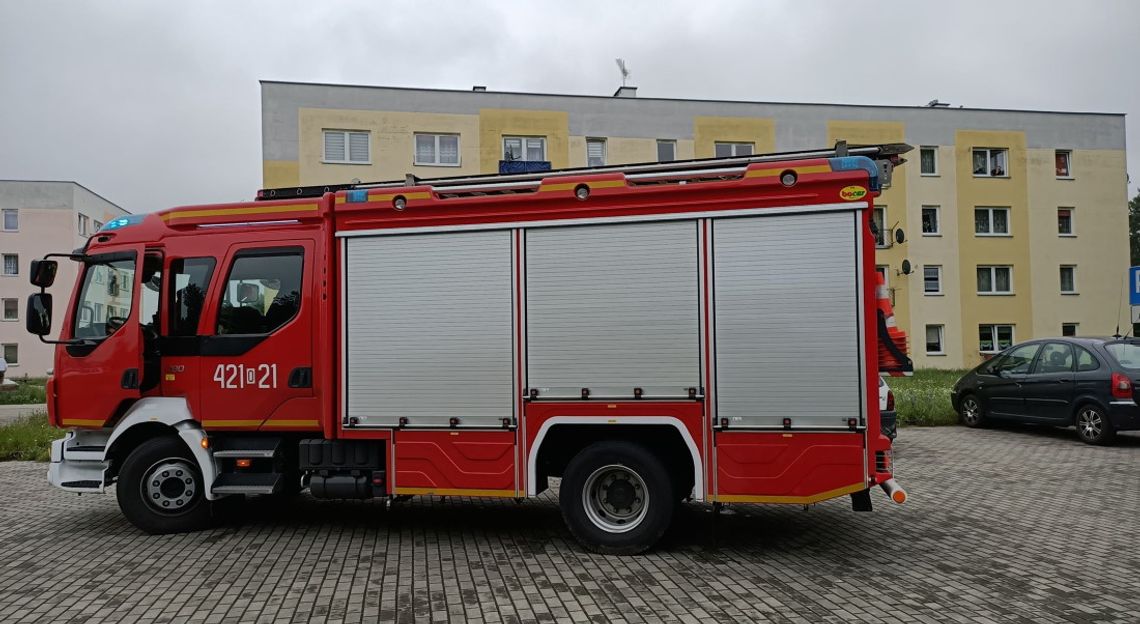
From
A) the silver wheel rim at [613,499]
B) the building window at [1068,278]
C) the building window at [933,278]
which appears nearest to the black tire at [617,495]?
the silver wheel rim at [613,499]

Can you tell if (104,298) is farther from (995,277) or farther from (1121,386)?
(995,277)

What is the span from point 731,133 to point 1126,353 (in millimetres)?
20972

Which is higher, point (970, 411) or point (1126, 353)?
point (1126, 353)

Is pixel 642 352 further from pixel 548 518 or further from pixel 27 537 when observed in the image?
pixel 27 537

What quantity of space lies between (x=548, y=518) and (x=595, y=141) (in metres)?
24.6

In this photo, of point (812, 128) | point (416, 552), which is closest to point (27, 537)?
point (416, 552)

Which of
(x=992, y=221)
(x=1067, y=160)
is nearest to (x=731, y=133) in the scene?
(x=992, y=221)

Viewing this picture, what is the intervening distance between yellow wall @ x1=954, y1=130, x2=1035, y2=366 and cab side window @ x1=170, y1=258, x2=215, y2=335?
31668 millimetres

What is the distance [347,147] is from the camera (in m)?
28.5

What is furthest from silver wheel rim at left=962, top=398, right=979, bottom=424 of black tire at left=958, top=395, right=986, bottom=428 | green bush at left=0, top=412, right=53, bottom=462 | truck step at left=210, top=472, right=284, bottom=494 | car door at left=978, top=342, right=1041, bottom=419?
green bush at left=0, top=412, right=53, bottom=462

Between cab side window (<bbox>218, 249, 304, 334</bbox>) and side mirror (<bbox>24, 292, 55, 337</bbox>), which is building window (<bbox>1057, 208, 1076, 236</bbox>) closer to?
cab side window (<bbox>218, 249, 304, 334</bbox>)

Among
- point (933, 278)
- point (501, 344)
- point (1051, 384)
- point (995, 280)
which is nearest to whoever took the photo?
point (501, 344)

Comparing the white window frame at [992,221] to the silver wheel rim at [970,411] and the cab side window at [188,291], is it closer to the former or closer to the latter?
the silver wheel rim at [970,411]

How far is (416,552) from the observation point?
616 centimetres
